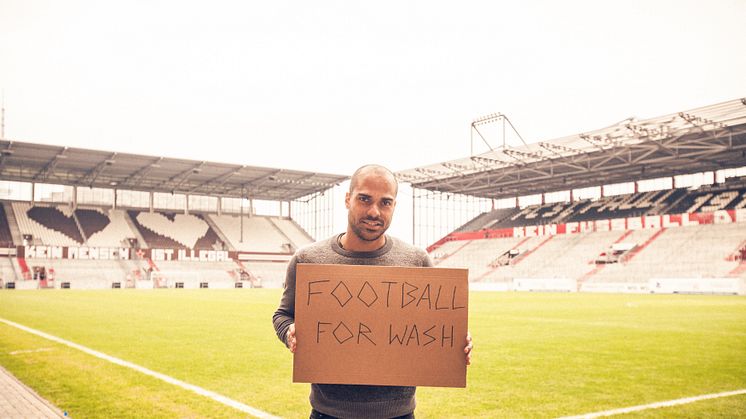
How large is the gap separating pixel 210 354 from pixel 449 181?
53222 mm

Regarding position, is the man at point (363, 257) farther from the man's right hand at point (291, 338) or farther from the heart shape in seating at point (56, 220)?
the heart shape in seating at point (56, 220)

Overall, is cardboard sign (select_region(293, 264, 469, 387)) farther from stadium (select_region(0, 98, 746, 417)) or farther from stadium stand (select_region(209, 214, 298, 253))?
stadium stand (select_region(209, 214, 298, 253))

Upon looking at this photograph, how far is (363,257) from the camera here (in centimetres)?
352

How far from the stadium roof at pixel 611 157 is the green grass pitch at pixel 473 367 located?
24276mm

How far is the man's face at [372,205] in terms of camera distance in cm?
333

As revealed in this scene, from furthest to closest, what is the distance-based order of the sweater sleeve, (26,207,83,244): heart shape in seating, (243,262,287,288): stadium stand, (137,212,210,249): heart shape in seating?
1. (137,212,210,249): heart shape in seating
2. (243,262,287,288): stadium stand
3. (26,207,83,244): heart shape in seating
4. the sweater sleeve

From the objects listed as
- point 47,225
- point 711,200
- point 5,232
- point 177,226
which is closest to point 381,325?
point 711,200

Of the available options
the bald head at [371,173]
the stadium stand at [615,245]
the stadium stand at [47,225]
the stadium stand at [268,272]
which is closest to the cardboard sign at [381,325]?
the bald head at [371,173]

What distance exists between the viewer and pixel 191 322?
18578 millimetres

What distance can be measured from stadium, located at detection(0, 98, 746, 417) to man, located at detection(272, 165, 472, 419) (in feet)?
12.4

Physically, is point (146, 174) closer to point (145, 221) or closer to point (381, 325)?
point (145, 221)

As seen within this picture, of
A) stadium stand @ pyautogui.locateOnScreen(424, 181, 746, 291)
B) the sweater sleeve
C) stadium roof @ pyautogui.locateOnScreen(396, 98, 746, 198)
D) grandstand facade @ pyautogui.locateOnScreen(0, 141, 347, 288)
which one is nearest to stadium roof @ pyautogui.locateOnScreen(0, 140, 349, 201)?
grandstand facade @ pyautogui.locateOnScreen(0, 141, 347, 288)

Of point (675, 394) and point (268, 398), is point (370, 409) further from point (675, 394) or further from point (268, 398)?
point (675, 394)

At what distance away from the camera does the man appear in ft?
10.9
